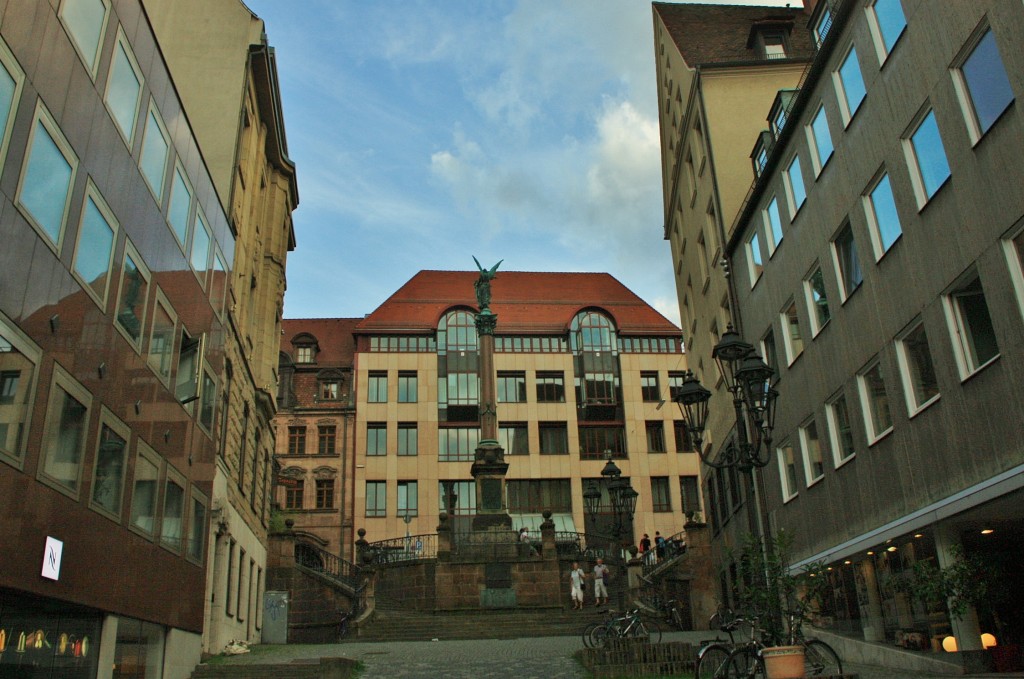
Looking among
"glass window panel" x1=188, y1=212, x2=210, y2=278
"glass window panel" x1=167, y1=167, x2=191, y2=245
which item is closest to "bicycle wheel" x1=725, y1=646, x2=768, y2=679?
"glass window panel" x1=167, y1=167, x2=191, y2=245

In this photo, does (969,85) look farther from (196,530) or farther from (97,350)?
(196,530)

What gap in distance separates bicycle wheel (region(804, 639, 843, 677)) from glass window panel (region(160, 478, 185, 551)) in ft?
39.1

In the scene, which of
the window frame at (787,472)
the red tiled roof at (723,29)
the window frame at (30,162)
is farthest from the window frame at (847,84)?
the window frame at (30,162)

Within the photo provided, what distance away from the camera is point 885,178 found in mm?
17531

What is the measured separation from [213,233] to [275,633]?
1588cm

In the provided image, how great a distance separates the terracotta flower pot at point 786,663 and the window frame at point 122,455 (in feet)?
32.0

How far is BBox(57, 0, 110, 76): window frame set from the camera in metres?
12.6

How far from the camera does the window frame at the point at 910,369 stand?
1611 centimetres

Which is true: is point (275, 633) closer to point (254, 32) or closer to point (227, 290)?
point (227, 290)

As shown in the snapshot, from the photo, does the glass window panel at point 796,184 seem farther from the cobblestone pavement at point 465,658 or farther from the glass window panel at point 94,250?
the glass window panel at point 94,250

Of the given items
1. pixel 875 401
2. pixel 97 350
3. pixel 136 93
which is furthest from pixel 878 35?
pixel 97 350

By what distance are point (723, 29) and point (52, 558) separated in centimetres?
3270

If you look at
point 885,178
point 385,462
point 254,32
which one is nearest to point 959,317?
point 885,178

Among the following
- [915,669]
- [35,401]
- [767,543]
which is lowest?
[915,669]
